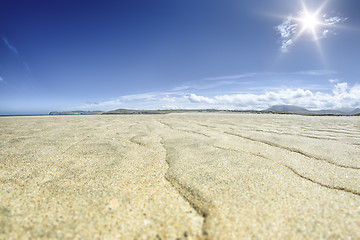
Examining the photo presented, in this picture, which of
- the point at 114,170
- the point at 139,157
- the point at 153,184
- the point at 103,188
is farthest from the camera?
the point at 139,157

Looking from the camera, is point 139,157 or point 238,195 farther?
point 139,157

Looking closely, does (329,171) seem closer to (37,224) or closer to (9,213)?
(37,224)

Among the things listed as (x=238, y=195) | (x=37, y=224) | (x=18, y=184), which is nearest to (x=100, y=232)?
(x=37, y=224)

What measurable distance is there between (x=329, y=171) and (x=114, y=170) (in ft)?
10.1

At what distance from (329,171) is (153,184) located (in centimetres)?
249

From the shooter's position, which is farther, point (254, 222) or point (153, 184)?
point (153, 184)

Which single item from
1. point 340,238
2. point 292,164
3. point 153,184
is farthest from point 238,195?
point 292,164

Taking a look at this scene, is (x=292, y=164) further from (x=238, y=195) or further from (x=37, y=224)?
(x=37, y=224)

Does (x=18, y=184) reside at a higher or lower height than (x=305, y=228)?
higher

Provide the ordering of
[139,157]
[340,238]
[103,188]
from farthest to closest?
[139,157], [103,188], [340,238]

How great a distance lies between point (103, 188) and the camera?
1868 mm

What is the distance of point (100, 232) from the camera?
125 cm

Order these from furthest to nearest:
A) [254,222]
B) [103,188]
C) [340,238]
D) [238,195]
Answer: [103,188], [238,195], [254,222], [340,238]

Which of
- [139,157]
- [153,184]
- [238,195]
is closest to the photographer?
[238,195]
